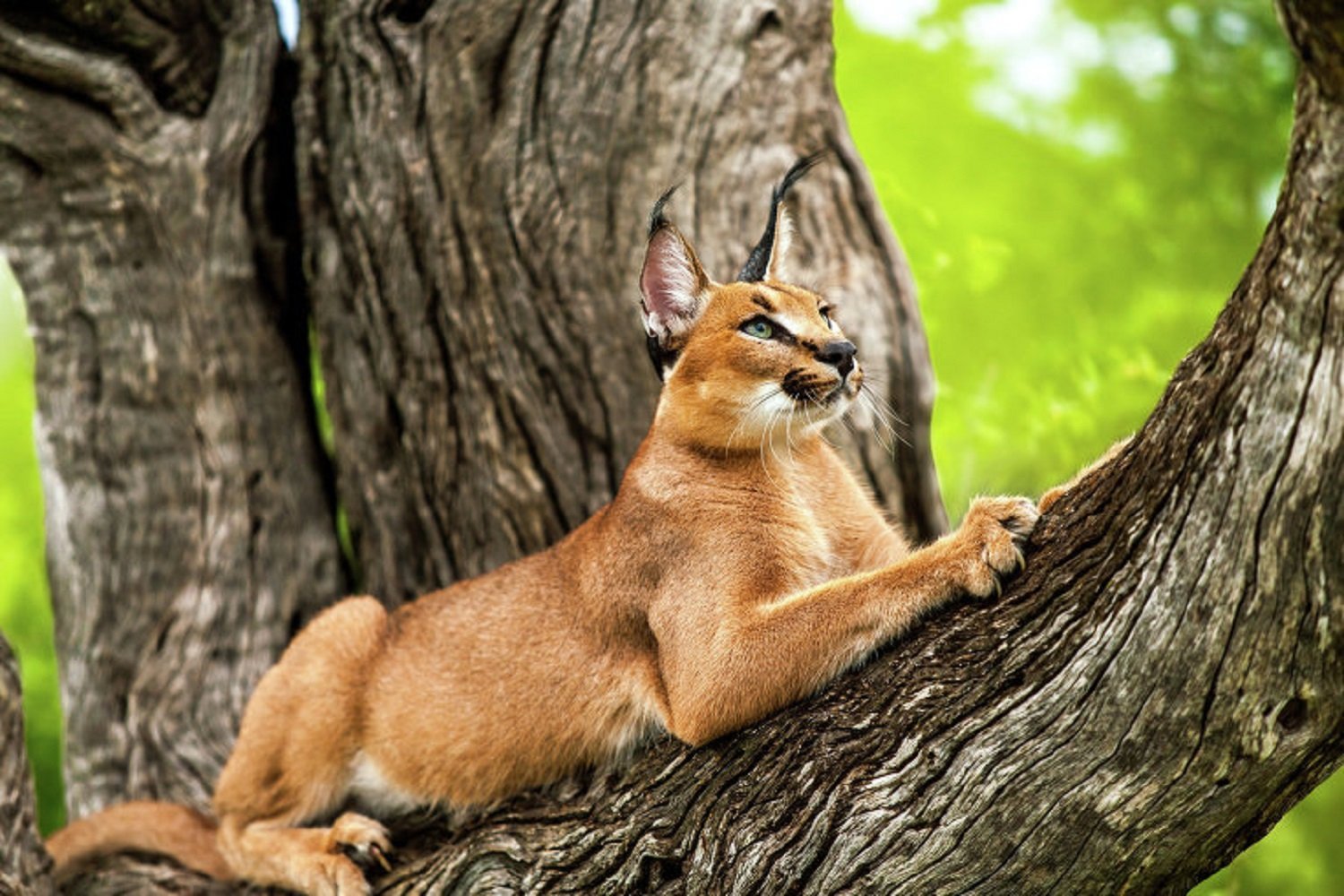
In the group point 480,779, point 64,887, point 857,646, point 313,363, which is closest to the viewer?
point 857,646

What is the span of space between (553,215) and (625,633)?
245 cm

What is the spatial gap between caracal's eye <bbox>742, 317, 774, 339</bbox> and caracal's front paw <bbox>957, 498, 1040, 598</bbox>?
134cm

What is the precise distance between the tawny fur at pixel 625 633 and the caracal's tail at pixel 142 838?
14mm

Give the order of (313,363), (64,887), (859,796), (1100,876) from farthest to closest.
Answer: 1. (313,363)
2. (64,887)
3. (859,796)
4. (1100,876)

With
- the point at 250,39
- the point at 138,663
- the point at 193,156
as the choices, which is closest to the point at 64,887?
the point at 138,663

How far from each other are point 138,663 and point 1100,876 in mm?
5265

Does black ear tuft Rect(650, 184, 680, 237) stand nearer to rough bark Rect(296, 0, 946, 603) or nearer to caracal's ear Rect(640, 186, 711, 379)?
caracal's ear Rect(640, 186, 711, 379)

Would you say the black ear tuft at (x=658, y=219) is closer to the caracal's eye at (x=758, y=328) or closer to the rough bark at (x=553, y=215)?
the caracal's eye at (x=758, y=328)

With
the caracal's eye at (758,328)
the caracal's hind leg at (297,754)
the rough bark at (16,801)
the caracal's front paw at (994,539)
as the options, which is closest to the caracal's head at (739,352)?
the caracal's eye at (758,328)

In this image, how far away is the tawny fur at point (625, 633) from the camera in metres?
5.69

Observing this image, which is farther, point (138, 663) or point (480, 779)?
point (138, 663)

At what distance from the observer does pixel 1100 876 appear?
4.52m

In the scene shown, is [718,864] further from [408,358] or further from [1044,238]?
[1044,238]

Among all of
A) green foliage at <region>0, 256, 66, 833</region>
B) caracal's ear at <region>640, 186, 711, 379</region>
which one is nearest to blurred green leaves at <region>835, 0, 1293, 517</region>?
caracal's ear at <region>640, 186, 711, 379</region>
